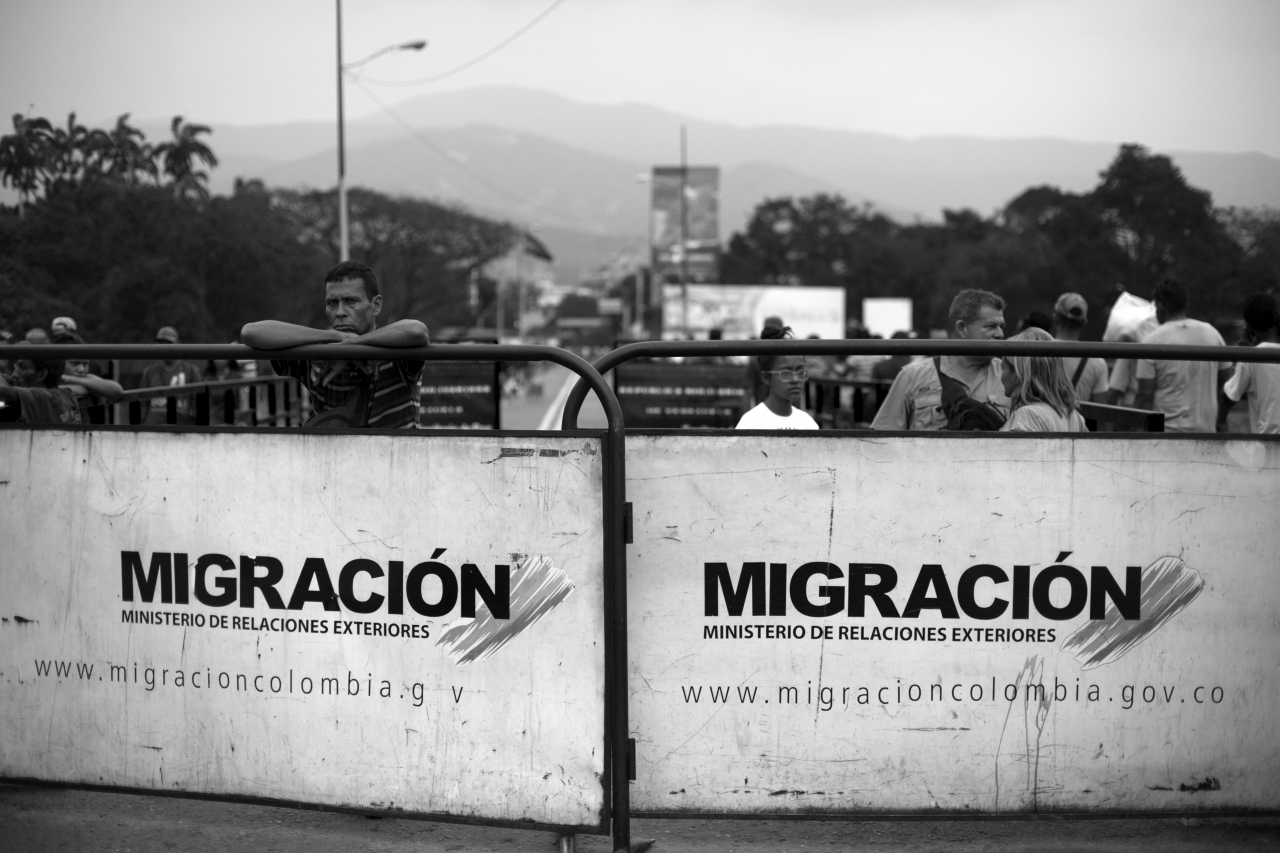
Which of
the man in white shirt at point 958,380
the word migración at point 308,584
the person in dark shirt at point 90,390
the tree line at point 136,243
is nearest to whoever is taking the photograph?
the word migración at point 308,584

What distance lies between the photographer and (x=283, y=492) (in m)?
3.79

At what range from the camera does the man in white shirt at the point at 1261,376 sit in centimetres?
668

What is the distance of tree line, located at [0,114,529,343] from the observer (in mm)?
16547

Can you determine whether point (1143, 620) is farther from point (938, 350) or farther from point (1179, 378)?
point (1179, 378)

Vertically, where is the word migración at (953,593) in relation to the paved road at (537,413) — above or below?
A: above

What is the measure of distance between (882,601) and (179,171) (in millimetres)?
27366

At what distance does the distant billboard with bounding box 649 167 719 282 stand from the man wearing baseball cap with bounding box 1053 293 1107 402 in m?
52.8

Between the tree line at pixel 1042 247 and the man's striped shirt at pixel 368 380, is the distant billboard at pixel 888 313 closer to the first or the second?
the tree line at pixel 1042 247

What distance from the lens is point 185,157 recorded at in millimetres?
28016

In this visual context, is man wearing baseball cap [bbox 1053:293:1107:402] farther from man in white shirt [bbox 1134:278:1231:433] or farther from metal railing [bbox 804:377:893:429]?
metal railing [bbox 804:377:893:429]

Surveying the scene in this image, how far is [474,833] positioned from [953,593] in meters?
1.78

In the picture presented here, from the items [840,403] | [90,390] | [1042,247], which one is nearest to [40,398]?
[90,390]

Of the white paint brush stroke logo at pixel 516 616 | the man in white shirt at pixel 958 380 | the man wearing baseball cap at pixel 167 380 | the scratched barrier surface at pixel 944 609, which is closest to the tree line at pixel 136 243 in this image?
the man wearing baseball cap at pixel 167 380

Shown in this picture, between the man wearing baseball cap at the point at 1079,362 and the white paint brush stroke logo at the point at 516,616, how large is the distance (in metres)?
4.94
